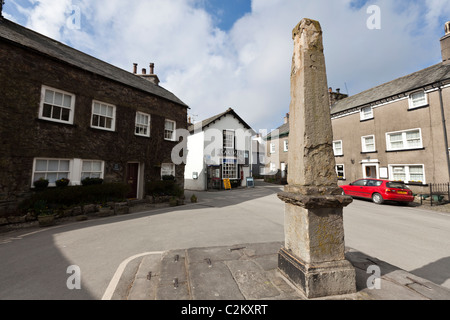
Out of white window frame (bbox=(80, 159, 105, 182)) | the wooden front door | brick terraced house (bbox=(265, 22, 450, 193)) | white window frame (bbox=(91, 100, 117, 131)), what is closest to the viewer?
white window frame (bbox=(80, 159, 105, 182))

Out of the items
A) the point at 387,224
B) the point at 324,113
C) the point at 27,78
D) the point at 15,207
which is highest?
the point at 27,78

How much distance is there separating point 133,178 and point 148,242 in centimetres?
721

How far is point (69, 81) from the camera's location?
827 centimetres

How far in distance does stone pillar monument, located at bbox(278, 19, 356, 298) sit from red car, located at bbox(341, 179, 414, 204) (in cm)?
1082

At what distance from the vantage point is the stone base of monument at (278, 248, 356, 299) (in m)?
2.21

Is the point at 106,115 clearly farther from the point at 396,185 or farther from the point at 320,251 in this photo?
the point at 396,185

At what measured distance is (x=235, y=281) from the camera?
2559 mm

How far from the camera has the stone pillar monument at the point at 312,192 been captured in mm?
2295

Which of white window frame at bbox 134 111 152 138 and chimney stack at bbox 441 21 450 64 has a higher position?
chimney stack at bbox 441 21 450 64

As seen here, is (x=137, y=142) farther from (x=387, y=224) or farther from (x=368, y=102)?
(x=368, y=102)

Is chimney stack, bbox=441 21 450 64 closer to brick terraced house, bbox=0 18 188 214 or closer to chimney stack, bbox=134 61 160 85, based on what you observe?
brick terraced house, bbox=0 18 188 214

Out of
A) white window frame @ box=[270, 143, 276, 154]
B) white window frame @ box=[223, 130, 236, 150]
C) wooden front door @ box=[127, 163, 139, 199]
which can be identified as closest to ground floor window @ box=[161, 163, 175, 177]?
wooden front door @ box=[127, 163, 139, 199]
